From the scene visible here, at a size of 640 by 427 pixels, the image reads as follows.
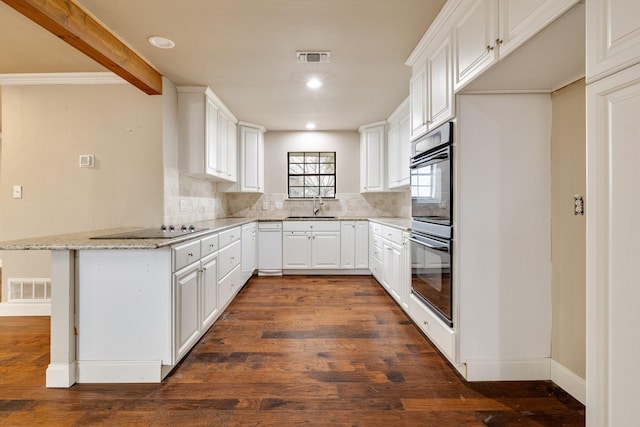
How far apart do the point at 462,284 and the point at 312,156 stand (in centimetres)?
384

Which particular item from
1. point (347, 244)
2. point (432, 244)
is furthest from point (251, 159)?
point (432, 244)

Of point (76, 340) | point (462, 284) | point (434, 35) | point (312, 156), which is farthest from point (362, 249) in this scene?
point (76, 340)

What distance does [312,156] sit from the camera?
5.35m

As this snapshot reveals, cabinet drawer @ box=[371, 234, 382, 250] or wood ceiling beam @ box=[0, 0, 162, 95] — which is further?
cabinet drawer @ box=[371, 234, 382, 250]

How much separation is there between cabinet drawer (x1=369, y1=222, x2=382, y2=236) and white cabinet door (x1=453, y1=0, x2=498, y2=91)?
7.49 ft

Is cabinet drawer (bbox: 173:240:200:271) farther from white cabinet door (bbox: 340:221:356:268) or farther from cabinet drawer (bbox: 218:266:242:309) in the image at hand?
white cabinet door (bbox: 340:221:356:268)

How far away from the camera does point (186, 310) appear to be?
2143 mm

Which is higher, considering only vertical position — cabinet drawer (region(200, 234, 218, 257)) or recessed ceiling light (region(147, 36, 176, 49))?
recessed ceiling light (region(147, 36, 176, 49))

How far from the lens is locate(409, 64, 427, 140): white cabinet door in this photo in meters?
2.39

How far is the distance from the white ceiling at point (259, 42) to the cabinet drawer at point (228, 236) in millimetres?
1537

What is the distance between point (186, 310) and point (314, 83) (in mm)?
2413

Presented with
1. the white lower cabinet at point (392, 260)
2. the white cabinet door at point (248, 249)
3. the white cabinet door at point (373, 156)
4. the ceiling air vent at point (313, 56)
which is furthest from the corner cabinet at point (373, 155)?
the ceiling air vent at point (313, 56)

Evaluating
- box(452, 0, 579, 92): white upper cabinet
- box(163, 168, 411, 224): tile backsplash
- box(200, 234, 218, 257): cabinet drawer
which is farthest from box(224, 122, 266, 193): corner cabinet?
box(452, 0, 579, 92): white upper cabinet

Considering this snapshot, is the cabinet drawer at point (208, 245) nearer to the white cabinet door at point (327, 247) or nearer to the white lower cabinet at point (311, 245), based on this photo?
the white lower cabinet at point (311, 245)
